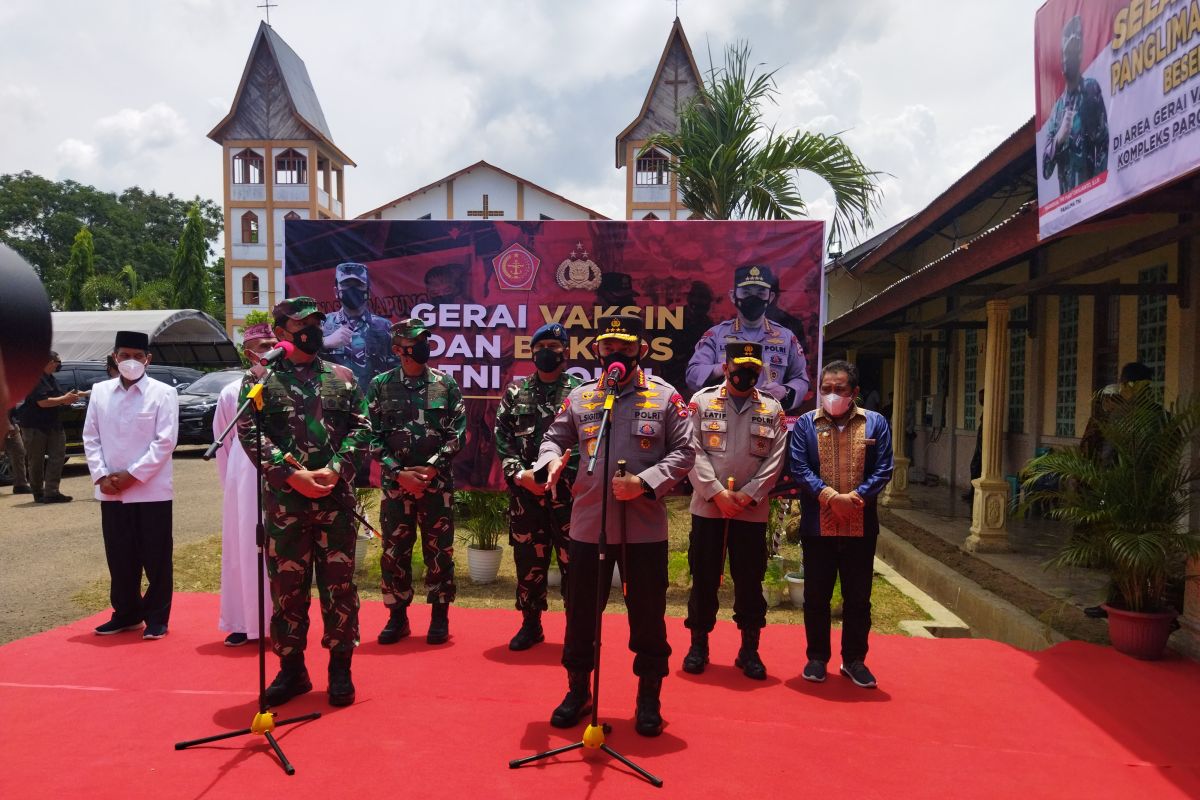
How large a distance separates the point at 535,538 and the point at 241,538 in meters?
1.78

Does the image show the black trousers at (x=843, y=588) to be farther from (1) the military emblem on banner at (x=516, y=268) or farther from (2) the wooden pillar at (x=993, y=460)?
(2) the wooden pillar at (x=993, y=460)

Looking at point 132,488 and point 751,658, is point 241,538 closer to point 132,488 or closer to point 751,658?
point 132,488

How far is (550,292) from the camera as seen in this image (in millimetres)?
6875

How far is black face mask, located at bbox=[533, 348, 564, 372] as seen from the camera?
5055 millimetres

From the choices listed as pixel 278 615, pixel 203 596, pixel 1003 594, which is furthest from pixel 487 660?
pixel 1003 594

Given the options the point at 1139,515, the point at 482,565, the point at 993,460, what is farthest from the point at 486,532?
the point at 993,460

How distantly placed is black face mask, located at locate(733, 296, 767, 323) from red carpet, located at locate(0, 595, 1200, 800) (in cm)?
272

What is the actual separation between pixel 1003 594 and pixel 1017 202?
632 cm

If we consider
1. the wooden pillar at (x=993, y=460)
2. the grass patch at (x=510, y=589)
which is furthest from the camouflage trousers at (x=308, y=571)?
the wooden pillar at (x=993, y=460)

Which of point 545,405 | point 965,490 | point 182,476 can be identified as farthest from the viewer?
point 182,476

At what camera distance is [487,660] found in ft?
15.4

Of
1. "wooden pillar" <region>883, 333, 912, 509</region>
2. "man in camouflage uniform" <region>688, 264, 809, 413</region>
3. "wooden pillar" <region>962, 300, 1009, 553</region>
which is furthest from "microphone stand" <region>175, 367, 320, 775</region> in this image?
"wooden pillar" <region>883, 333, 912, 509</region>

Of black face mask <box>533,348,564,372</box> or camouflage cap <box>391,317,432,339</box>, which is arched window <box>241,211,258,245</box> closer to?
camouflage cap <box>391,317,432,339</box>

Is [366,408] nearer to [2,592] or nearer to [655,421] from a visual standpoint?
[655,421]
